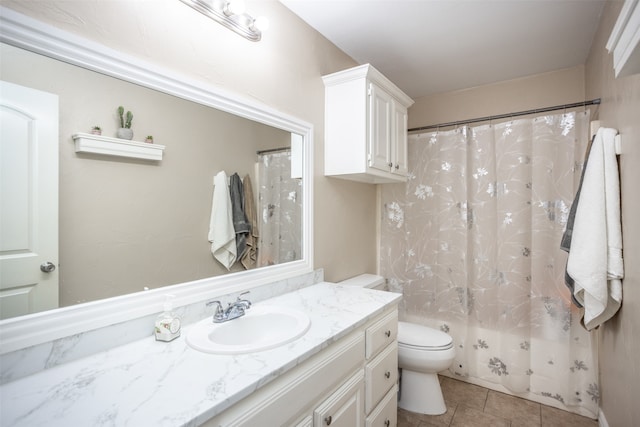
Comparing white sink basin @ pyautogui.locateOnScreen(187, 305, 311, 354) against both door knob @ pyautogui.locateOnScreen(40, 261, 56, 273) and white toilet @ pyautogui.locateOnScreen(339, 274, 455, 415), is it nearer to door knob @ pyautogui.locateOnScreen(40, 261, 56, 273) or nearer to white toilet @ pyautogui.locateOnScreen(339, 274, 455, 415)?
door knob @ pyautogui.locateOnScreen(40, 261, 56, 273)

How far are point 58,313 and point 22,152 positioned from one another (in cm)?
46

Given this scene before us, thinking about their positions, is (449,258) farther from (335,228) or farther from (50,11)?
(50,11)

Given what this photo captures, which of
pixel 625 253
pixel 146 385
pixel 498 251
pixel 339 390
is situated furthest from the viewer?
pixel 498 251

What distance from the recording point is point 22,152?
2.78 feet

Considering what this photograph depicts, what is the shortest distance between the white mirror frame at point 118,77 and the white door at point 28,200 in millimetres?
58

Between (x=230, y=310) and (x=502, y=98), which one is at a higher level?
(x=502, y=98)

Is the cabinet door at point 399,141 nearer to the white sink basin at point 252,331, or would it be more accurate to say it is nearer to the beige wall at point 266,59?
the beige wall at point 266,59

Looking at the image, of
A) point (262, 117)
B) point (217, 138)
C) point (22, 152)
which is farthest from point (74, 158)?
point (262, 117)

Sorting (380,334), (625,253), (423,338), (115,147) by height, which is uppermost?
(115,147)

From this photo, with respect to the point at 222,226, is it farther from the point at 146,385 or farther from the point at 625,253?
the point at 625,253

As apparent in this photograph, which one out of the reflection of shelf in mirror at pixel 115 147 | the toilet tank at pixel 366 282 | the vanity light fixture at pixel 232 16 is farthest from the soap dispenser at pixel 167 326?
the toilet tank at pixel 366 282

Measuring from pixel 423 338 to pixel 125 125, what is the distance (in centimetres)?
205

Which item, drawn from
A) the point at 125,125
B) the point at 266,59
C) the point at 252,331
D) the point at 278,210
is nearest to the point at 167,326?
the point at 252,331

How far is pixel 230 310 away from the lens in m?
1.29
